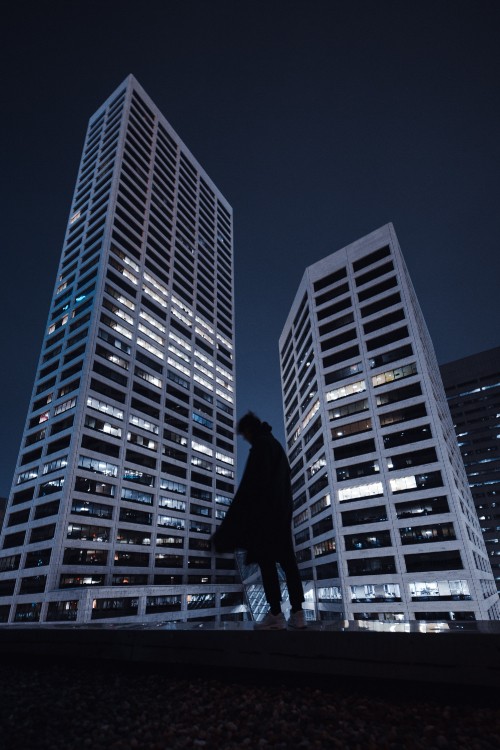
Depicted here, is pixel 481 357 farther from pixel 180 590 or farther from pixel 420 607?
pixel 180 590

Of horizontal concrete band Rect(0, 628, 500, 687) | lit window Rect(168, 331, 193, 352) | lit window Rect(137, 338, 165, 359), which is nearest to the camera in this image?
horizontal concrete band Rect(0, 628, 500, 687)

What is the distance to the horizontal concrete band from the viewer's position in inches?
130

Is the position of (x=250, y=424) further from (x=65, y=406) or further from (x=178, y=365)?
(x=178, y=365)

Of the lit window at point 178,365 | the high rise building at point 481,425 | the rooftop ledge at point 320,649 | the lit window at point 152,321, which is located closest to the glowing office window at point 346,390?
the lit window at point 178,365

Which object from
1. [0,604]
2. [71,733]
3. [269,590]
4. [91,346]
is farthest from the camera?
[91,346]

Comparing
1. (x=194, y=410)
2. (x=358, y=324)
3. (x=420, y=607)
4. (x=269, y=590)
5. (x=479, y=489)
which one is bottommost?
(x=420, y=607)

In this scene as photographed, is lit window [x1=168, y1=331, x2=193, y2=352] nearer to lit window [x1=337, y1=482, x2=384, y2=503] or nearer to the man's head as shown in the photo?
lit window [x1=337, y1=482, x2=384, y2=503]

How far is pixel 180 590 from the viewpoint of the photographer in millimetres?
51125

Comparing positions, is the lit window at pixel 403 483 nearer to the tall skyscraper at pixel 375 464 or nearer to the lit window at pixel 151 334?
the tall skyscraper at pixel 375 464

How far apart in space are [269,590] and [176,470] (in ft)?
198

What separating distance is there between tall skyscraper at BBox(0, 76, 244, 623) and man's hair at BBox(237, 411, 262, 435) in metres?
43.3

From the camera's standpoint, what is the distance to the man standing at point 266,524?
504 cm

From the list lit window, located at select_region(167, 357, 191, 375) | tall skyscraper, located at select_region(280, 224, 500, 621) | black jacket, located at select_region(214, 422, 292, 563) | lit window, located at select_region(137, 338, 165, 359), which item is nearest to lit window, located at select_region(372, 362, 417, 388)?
tall skyscraper, located at select_region(280, 224, 500, 621)

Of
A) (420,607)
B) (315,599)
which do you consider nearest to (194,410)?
(315,599)
